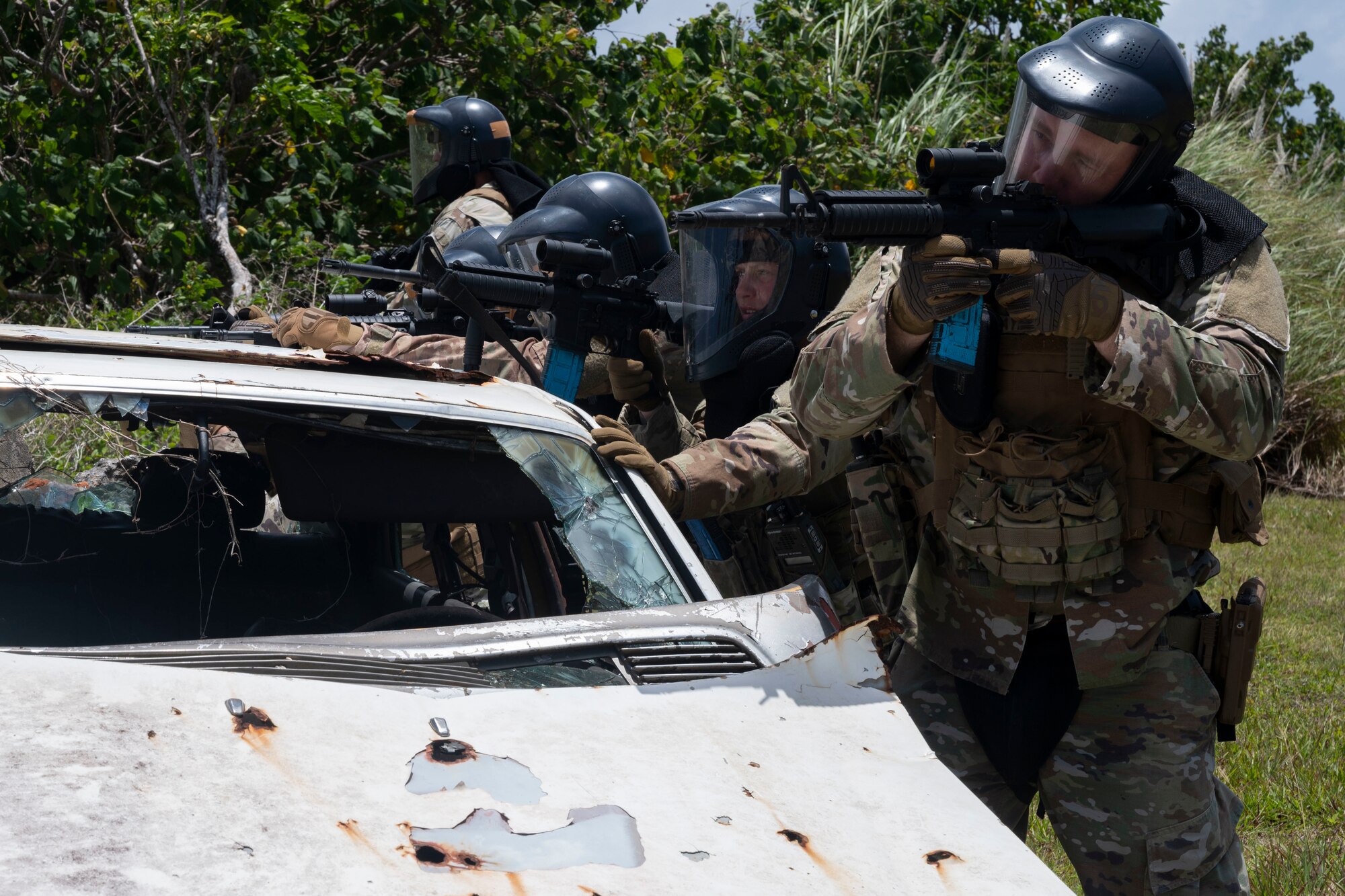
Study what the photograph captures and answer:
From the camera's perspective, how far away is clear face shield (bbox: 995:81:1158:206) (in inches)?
93.0

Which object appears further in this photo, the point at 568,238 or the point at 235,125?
the point at 235,125

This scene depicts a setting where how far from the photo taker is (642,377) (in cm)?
351

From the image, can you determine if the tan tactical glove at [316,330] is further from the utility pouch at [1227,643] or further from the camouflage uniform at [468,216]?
the utility pouch at [1227,643]

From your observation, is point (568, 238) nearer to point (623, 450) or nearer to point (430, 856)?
point (623, 450)

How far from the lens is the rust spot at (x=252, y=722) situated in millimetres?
1600

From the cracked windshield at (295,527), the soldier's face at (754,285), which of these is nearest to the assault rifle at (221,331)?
the soldier's face at (754,285)

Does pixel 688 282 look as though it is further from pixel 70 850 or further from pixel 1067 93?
pixel 70 850

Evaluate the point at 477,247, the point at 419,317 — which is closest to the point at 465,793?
the point at 419,317

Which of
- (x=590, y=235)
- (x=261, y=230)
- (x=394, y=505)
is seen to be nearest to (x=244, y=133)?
(x=261, y=230)

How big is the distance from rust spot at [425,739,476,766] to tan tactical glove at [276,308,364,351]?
2.88m

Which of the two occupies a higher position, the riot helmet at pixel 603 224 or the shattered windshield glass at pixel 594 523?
the riot helmet at pixel 603 224

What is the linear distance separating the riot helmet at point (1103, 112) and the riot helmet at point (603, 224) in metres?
1.60

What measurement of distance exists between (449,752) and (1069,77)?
1628 mm

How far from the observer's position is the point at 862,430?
8.36ft
